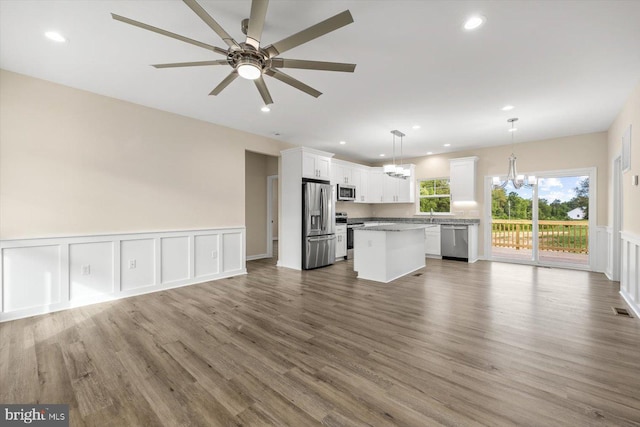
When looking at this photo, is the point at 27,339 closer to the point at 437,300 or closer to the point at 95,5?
the point at 95,5

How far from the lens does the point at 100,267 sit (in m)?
3.81

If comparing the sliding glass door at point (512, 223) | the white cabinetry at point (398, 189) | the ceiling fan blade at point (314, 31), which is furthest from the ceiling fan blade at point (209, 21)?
the sliding glass door at point (512, 223)

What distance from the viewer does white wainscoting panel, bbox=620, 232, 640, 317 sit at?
10.9 ft

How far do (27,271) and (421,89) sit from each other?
17.5ft

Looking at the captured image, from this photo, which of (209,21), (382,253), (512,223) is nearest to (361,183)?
(382,253)

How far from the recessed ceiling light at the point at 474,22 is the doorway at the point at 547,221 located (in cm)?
535

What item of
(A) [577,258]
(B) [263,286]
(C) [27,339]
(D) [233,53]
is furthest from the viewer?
(A) [577,258]

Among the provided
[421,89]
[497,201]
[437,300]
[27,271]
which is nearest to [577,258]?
[497,201]

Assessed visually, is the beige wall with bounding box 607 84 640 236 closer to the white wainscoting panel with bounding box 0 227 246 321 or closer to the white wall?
the white wall

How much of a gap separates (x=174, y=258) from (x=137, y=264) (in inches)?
20.9

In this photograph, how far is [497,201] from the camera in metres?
6.91

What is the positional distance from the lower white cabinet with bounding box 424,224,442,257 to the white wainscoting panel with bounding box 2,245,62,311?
23.3 feet

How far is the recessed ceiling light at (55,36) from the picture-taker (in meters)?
2.53

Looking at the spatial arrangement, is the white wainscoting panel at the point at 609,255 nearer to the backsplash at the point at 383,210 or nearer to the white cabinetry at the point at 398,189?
the backsplash at the point at 383,210
